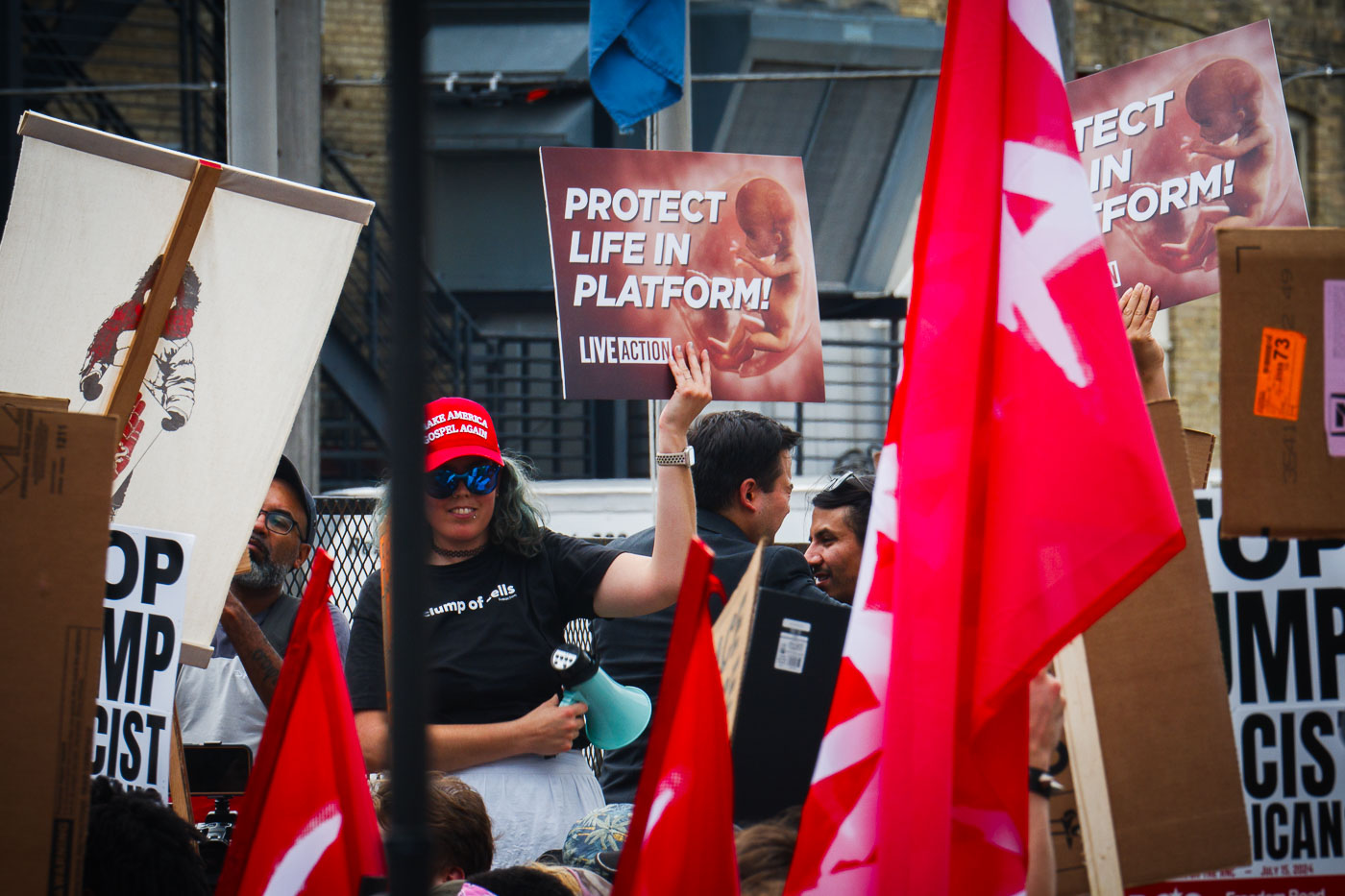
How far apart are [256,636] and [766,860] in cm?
148

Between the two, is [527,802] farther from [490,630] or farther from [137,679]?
[137,679]

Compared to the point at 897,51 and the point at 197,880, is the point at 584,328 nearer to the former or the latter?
the point at 197,880

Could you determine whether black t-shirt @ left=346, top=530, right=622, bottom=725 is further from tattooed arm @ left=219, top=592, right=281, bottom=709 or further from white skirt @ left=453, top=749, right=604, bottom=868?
tattooed arm @ left=219, top=592, right=281, bottom=709

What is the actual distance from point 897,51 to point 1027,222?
9987 mm

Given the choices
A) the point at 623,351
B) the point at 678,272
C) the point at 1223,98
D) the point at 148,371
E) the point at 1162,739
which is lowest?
the point at 1162,739

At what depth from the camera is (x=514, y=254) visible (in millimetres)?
11445

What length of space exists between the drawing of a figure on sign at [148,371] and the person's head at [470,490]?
1.79 feet

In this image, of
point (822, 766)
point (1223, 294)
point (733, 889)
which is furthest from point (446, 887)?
point (1223, 294)

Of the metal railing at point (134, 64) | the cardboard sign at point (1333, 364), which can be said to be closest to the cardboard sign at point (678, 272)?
the cardboard sign at point (1333, 364)

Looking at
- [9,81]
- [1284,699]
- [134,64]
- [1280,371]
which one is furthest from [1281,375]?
[134,64]

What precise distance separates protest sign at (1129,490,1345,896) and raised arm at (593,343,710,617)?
42.7 inches

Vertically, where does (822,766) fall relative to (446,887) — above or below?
above

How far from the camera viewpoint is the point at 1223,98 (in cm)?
303

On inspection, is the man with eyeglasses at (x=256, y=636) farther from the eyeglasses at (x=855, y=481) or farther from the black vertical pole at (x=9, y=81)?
the black vertical pole at (x=9, y=81)
